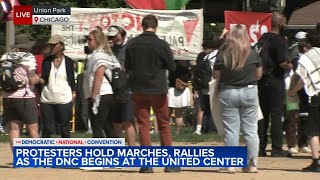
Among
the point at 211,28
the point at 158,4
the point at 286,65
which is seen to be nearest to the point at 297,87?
the point at 286,65

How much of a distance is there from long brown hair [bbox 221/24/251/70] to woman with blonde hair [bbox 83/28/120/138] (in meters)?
1.50

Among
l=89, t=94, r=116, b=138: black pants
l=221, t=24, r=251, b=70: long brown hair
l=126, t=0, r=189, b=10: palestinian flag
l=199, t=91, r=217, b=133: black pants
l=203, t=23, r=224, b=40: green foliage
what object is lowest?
l=199, t=91, r=217, b=133: black pants

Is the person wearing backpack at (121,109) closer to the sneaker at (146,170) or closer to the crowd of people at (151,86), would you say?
the crowd of people at (151,86)

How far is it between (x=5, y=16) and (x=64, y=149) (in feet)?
24.2

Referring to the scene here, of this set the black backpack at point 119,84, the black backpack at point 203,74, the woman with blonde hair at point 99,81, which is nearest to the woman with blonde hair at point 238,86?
the black backpack at point 119,84

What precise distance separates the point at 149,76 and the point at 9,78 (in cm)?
199

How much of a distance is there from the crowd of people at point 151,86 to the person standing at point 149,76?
1 centimetres

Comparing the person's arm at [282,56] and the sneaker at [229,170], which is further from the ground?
the person's arm at [282,56]

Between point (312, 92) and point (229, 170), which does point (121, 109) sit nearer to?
point (229, 170)

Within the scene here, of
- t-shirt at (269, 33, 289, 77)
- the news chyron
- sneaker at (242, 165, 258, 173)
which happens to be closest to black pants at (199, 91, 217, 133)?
the news chyron

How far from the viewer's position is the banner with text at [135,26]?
1980 cm

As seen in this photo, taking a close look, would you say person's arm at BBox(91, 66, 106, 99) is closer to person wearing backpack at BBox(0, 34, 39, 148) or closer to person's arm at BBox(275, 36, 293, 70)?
person wearing backpack at BBox(0, 34, 39, 148)

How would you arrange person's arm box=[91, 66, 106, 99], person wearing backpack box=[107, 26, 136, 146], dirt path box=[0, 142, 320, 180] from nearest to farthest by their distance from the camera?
dirt path box=[0, 142, 320, 180]
person's arm box=[91, 66, 106, 99]
person wearing backpack box=[107, 26, 136, 146]

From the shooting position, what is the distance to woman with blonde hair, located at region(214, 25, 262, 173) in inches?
442
